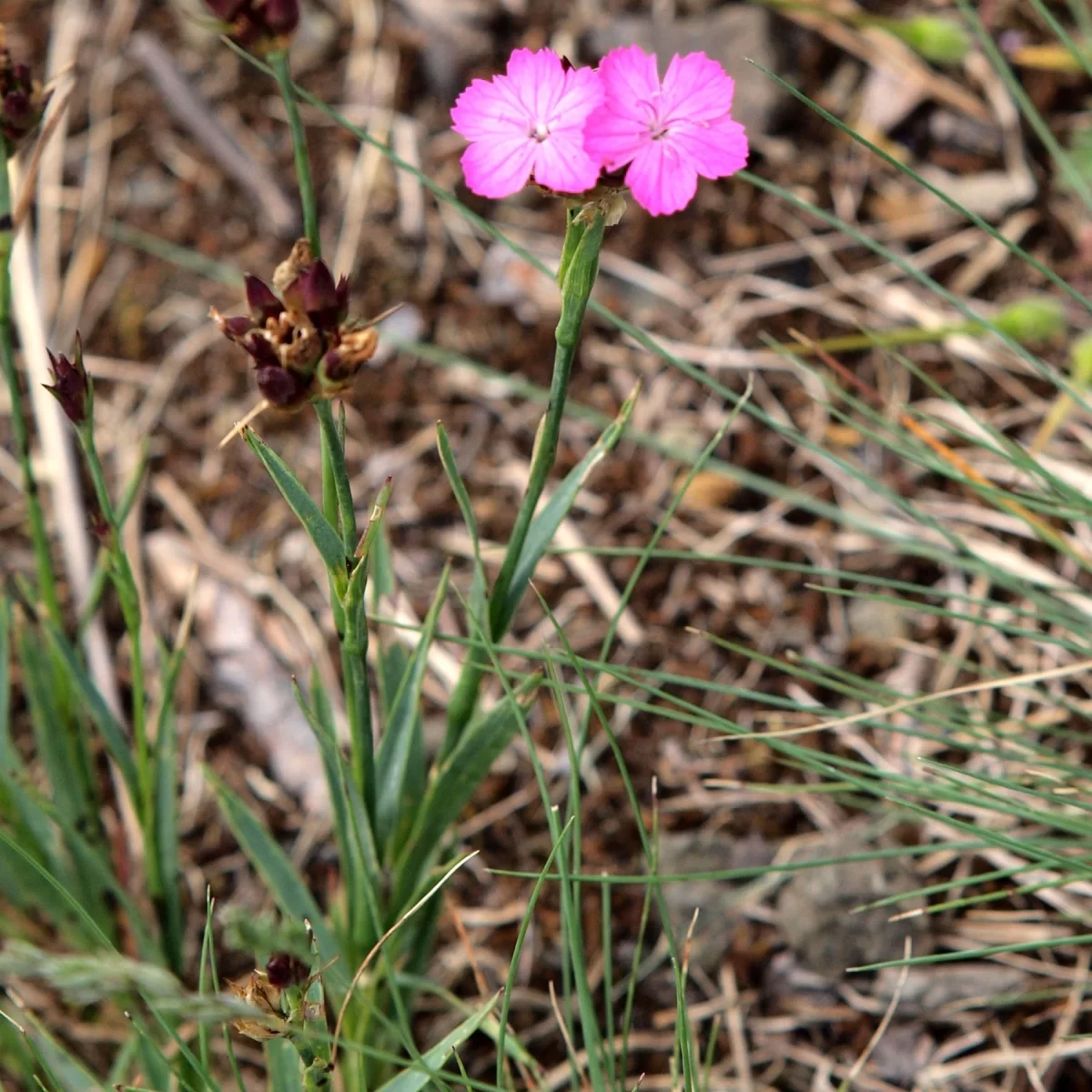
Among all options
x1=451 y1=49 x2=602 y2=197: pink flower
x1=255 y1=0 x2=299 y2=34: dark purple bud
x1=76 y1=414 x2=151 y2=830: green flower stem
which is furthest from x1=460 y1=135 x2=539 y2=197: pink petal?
x1=76 y1=414 x2=151 y2=830: green flower stem

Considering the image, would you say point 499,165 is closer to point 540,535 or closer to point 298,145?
point 298,145

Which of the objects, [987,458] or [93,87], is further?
[93,87]

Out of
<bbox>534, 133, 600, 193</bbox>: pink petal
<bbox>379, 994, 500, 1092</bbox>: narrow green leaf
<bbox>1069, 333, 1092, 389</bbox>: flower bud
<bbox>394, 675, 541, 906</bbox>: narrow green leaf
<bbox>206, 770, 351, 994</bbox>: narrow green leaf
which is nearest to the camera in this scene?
<bbox>534, 133, 600, 193</bbox>: pink petal

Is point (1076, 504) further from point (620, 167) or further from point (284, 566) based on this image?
point (284, 566)

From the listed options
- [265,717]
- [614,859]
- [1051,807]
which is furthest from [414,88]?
[1051,807]

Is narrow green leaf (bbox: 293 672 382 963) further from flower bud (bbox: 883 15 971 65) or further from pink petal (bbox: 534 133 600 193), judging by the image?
flower bud (bbox: 883 15 971 65)

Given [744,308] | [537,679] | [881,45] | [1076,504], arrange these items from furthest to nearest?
1. [881,45]
2. [744,308]
3. [1076,504]
4. [537,679]
